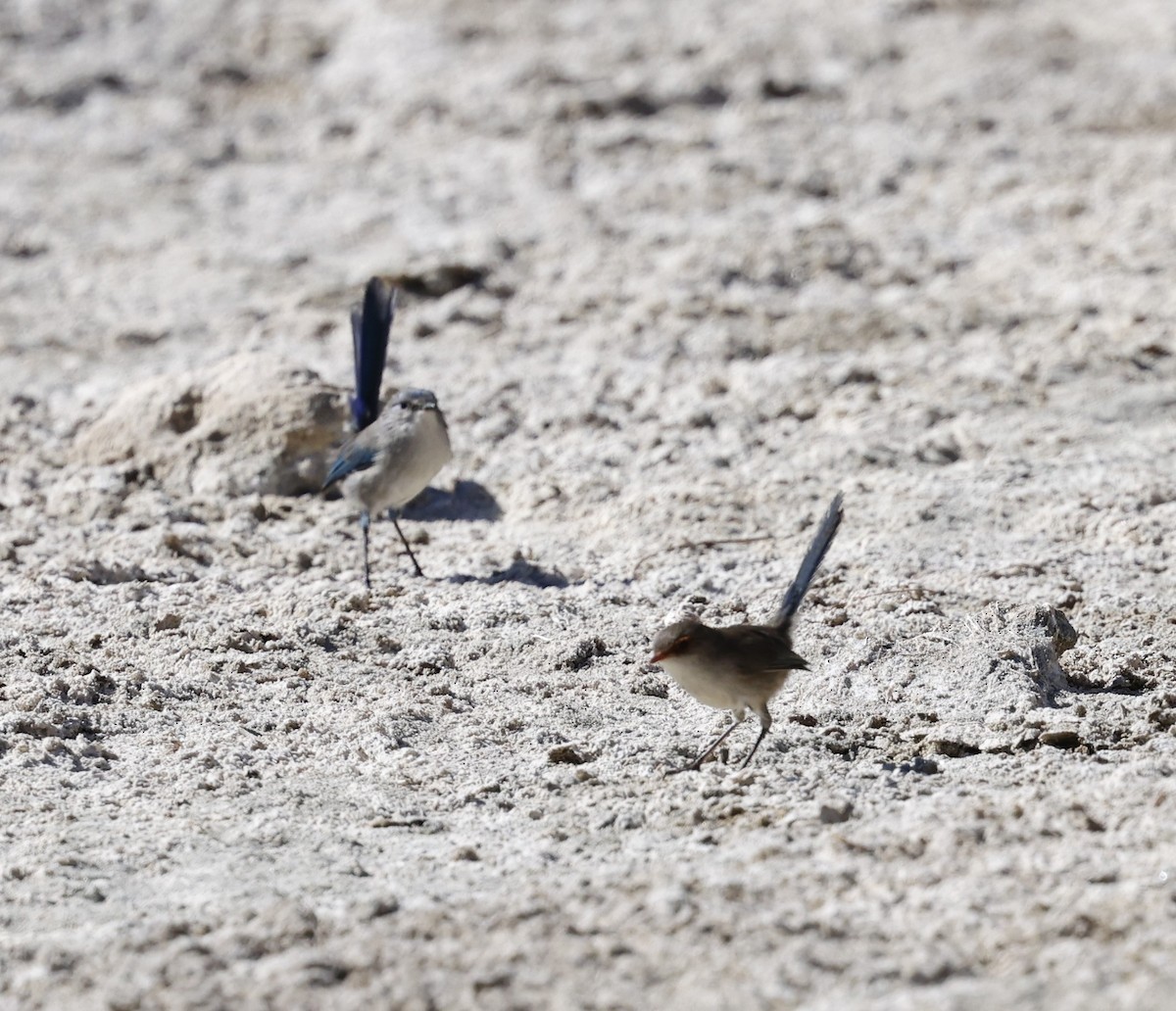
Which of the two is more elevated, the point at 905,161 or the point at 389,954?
the point at 905,161

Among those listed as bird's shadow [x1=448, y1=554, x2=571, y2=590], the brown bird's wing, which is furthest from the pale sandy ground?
the brown bird's wing

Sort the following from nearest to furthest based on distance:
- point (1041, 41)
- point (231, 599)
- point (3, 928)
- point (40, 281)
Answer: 1. point (3, 928)
2. point (231, 599)
3. point (40, 281)
4. point (1041, 41)

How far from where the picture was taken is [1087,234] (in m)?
10.2

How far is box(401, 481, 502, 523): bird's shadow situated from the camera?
323 inches

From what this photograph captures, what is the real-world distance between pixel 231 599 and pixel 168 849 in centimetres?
219

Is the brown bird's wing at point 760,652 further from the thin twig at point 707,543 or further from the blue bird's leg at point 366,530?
the blue bird's leg at point 366,530

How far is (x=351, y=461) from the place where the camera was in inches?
304

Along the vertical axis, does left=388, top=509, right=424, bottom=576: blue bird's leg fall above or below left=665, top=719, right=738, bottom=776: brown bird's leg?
above

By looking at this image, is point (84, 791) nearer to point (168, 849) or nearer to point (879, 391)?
point (168, 849)

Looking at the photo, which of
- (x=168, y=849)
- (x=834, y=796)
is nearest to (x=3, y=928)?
(x=168, y=849)

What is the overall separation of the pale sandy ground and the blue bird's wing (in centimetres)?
34

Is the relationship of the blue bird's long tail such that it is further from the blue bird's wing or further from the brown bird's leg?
the brown bird's leg

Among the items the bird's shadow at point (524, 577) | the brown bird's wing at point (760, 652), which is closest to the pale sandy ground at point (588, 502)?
the bird's shadow at point (524, 577)

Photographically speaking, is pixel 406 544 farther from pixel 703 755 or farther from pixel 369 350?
pixel 703 755
